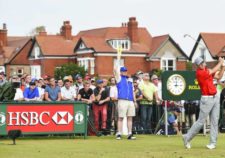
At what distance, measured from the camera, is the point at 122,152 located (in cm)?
1631

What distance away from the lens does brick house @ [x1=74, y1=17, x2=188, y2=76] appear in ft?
300

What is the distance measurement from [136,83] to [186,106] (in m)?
1.89

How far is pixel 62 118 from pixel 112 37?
73.9 m

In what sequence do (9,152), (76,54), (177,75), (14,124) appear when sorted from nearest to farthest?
(9,152) < (14,124) < (177,75) < (76,54)

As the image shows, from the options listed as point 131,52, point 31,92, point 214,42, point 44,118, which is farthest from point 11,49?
point 44,118

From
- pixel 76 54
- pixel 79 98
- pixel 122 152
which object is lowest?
pixel 122 152

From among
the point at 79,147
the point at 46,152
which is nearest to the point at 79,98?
the point at 79,147

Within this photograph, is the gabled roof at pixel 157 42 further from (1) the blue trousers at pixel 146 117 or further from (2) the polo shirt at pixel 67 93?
(2) the polo shirt at pixel 67 93

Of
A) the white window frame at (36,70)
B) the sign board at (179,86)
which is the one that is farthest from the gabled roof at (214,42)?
the sign board at (179,86)

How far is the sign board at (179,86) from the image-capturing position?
23234 mm

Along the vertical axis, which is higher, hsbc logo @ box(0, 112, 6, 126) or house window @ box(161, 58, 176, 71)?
house window @ box(161, 58, 176, 71)

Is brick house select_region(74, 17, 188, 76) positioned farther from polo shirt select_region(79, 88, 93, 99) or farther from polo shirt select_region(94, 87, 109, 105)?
polo shirt select_region(79, 88, 93, 99)

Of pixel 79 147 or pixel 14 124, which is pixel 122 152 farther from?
pixel 14 124

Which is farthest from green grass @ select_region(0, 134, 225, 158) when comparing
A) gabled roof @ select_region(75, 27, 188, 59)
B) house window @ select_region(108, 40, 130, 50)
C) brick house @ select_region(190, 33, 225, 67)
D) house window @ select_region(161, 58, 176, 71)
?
house window @ select_region(161, 58, 176, 71)
